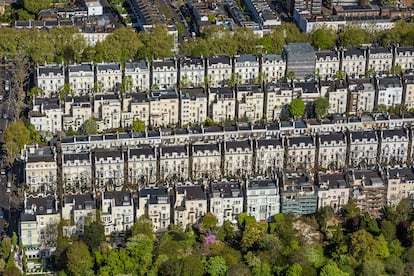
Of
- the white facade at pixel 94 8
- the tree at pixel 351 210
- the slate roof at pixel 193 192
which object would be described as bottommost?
the tree at pixel 351 210

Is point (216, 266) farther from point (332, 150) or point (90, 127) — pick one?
point (90, 127)

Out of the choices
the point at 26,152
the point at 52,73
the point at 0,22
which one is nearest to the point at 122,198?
the point at 26,152

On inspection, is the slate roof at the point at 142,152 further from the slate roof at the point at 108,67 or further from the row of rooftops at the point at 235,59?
the row of rooftops at the point at 235,59

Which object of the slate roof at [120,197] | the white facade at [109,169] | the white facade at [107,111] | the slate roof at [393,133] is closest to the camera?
the slate roof at [120,197]

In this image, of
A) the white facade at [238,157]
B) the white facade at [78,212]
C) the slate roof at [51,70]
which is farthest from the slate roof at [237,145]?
the slate roof at [51,70]

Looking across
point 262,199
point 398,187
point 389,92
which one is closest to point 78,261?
point 262,199

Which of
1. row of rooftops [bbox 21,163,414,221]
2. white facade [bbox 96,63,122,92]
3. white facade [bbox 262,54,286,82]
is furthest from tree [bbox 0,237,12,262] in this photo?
white facade [bbox 262,54,286,82]
